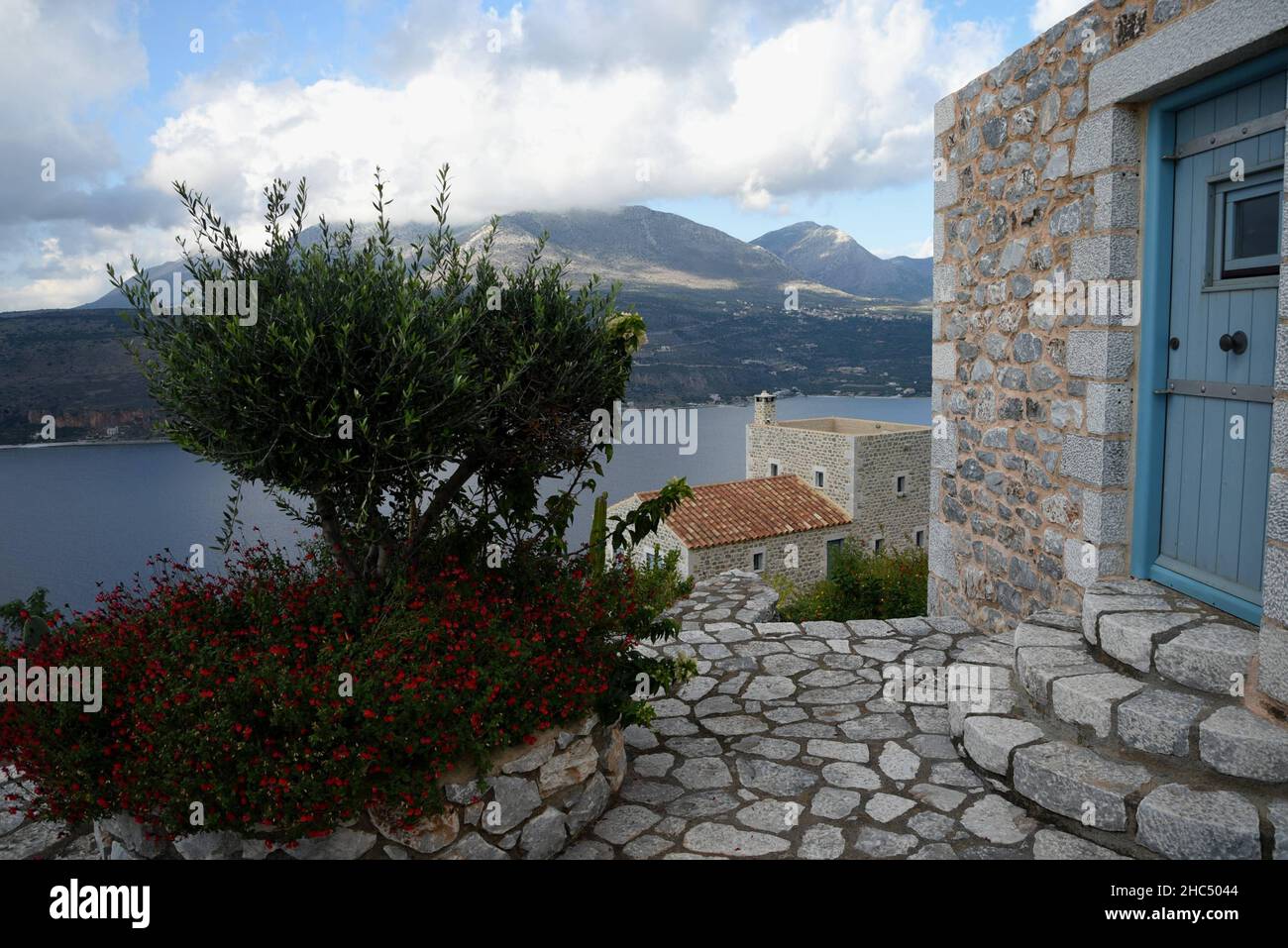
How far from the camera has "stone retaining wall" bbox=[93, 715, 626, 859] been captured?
3.13 meters

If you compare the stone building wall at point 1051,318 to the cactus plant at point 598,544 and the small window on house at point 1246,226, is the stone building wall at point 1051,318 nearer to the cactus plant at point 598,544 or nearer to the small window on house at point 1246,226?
the small window on house at point 1246,226

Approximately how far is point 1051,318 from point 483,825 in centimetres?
451

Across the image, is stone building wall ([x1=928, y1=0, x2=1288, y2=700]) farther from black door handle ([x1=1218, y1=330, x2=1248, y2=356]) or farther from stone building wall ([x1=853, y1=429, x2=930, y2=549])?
stone building wall ([x1=853, y1=429, x2=930, y2=549])

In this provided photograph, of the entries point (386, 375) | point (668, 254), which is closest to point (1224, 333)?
point (386, 375)

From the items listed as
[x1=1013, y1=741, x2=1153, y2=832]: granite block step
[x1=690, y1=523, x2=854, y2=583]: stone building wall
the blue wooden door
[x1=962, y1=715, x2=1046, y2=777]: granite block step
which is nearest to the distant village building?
[x1=690, y1=523, x2=854, y2=583]: stone building wall

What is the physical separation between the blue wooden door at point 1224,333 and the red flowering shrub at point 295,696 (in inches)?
119

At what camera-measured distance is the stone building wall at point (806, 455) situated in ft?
85.8

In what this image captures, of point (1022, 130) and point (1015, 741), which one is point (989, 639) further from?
point (1022, 130)

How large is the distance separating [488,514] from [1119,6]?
453cm

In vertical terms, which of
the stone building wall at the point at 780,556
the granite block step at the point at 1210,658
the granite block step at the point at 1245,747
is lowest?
the stone building wall at the point at 780,556

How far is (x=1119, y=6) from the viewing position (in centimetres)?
451

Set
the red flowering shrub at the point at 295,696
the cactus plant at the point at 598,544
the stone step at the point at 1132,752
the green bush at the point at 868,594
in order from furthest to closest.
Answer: the green bush at the point at 868,594
the cactus plant at the point at 598,544
the stone step at the point at 1132,752
the red flowering shrub at the point at 295,696

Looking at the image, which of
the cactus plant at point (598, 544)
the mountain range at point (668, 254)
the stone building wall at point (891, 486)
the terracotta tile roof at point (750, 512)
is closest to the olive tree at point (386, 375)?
the cactus plant at point (598, 544)

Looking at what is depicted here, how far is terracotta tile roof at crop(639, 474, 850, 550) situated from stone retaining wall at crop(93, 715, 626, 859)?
1639 cm
